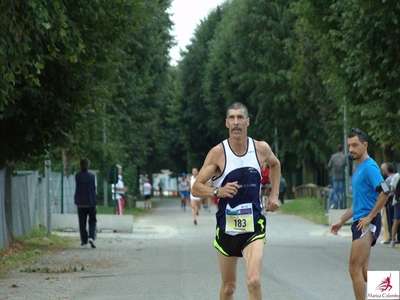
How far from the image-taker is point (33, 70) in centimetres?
1789

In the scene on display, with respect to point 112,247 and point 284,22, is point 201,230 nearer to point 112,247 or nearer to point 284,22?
point 112,247

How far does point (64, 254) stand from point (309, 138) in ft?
128

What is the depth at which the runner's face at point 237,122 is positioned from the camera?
8984 mm

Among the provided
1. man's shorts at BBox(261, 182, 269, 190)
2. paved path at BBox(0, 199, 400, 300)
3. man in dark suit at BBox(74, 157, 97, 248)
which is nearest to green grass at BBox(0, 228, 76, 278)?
man in dark suit at BBox(74, 157, 97, 248)

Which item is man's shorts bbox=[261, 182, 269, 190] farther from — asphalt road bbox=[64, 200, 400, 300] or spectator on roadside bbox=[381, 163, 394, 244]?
spectator on roadside bbox=[381, 163, 394, 244]

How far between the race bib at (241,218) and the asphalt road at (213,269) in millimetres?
3400

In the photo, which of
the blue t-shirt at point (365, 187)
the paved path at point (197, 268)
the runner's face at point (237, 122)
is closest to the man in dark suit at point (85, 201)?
the paved path at point (197, 268)

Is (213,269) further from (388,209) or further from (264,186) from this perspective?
(264,186)

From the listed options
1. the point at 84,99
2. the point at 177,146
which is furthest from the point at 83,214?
the point at 177,146

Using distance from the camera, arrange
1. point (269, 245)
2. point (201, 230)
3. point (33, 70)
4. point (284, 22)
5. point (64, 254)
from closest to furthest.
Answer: point (33, 70), point (64, 254), point (269, 245), point (201, 230), point (284, 22)

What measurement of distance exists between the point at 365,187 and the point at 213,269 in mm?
6665

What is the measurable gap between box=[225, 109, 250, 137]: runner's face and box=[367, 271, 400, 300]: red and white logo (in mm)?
2423

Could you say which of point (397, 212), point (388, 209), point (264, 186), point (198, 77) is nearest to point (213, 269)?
point (397, 212)

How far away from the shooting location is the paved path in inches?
512
